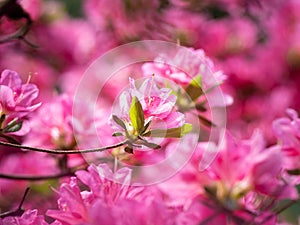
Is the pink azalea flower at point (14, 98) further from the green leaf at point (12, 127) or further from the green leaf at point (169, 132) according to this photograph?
the green leaf at point (169, 132)

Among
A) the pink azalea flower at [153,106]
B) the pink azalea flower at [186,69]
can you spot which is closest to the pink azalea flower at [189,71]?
the pink azalea flower at [186,69]

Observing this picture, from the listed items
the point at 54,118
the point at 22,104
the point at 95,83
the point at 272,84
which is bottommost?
the point at 272,84

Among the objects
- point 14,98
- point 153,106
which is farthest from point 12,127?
point 153,106

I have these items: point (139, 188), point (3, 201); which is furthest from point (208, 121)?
point (3, 201)

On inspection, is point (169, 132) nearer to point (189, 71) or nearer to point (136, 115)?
point (136, 115)

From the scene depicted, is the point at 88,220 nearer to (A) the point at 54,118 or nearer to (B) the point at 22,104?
(B) the point at 22,104

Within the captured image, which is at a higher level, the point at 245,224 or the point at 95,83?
the point at 245,224

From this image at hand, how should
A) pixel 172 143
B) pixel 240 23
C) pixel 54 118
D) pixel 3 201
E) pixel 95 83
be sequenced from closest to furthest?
pixel 172 143 < pixel 54 118 < pixel 3 201 < pixel 95 83 < pixel 240 23

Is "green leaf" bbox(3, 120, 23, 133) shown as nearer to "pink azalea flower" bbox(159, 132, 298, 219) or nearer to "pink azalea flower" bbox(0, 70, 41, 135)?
"pink azalea flower" bbox(0, 70, 41, 135)
